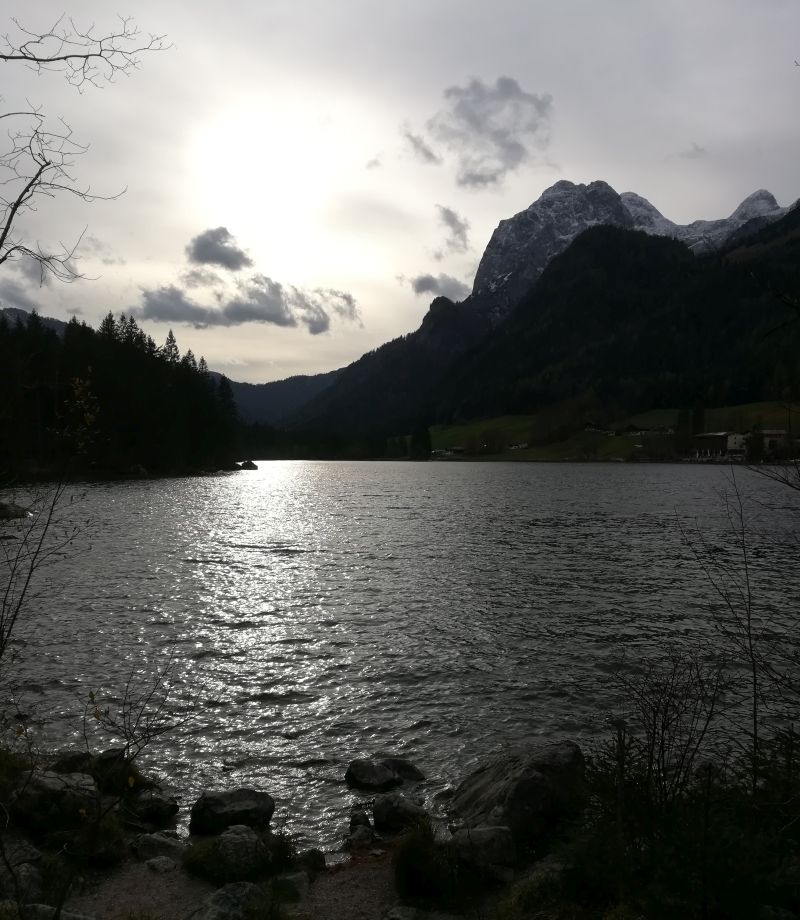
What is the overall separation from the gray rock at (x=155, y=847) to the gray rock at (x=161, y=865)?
242 mm

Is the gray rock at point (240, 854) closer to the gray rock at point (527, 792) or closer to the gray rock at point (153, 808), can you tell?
the gray rock at point (153, 808)

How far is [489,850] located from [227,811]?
542 cm

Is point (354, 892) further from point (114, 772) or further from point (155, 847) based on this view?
point (114, 772)

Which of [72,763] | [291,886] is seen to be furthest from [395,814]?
[72,763]

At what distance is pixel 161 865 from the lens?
1133 cm

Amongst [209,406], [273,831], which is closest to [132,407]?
[209,406]

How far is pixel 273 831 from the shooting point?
1316 centimetres

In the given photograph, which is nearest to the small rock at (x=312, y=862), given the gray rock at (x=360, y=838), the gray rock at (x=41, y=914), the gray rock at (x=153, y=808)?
the gray rock at (x=360, y=838)

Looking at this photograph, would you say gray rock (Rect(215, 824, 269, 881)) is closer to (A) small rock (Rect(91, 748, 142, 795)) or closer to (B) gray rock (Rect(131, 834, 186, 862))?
(B) gray rock (Rect(131, 834, 186, 862))

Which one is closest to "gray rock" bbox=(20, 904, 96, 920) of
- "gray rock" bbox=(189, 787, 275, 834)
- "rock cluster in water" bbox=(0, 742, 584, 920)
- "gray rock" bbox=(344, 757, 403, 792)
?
"rock cluster in water" bbox=(0, 742, 584, 920)

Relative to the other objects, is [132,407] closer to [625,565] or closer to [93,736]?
[625,565]

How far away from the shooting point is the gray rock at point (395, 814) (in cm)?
1321

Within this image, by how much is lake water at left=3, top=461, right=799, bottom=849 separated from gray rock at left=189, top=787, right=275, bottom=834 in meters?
0.74

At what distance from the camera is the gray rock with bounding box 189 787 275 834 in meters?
12.9
